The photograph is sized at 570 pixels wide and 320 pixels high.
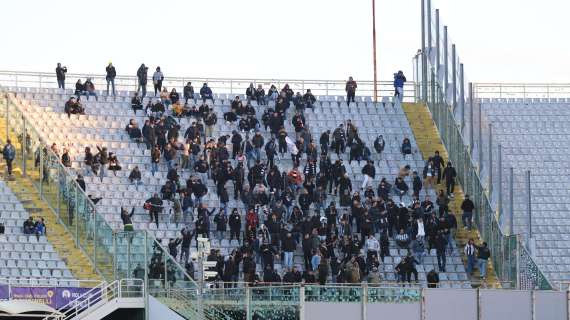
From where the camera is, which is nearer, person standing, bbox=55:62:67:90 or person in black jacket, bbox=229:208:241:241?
person in black jacket, bbox=229:208:241:241

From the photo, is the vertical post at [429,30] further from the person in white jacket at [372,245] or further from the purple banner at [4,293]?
the purple banner at [4,293]

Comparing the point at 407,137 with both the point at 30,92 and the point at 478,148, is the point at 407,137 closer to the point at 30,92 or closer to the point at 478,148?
the point at 478,148

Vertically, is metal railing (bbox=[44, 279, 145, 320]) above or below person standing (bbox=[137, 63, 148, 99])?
below

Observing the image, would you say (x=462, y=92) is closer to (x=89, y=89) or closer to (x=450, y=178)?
(x=450, y=178)

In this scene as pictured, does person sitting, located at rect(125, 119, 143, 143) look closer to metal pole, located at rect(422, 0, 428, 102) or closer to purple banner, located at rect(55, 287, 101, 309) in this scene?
metal pole, located at rect(422, 0, 428, 102)

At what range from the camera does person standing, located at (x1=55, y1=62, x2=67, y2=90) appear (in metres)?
55.6

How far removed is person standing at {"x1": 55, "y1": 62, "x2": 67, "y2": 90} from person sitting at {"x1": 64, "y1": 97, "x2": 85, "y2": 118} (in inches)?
56.0

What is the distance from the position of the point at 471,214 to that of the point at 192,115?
30.5ft

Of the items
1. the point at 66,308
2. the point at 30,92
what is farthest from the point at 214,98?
the point at 66,308

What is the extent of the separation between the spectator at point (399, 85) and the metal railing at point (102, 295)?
57.1 ft

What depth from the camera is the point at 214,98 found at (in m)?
Answer: 56.9

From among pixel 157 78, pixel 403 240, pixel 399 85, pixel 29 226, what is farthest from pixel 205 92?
pixel 29 226

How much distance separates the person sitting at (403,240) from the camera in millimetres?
49125

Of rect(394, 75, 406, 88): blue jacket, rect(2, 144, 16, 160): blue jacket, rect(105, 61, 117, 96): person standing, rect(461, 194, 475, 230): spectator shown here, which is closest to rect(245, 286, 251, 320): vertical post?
rect(2, 144, 16, 160): blue jacket
